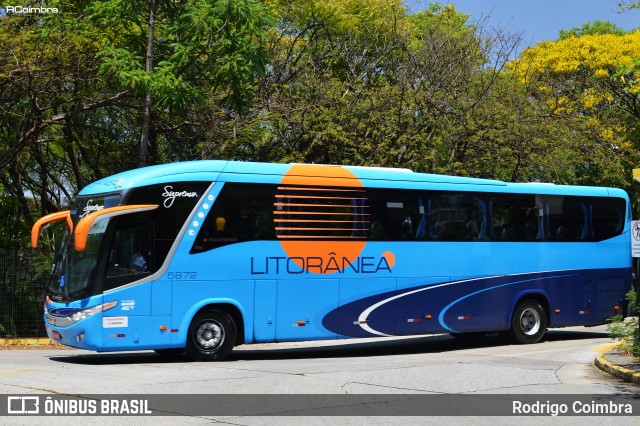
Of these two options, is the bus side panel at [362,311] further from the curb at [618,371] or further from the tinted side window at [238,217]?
the curb at [618,371]

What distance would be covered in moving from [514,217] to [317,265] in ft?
18.0

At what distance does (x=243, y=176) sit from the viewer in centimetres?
1739

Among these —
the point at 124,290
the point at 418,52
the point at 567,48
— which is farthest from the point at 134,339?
the point at 567,48

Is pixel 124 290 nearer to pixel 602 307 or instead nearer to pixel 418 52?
pixel 602 307

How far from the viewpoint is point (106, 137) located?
94.3ft

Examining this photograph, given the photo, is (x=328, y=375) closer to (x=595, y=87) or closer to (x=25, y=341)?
(x=25, y=341)

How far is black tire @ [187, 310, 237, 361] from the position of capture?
1688 cm

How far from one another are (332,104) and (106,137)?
792cm

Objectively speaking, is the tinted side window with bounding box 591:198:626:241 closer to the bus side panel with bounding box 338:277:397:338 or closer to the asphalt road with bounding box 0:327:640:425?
the asphalt road with bounding box 0:327:640:425

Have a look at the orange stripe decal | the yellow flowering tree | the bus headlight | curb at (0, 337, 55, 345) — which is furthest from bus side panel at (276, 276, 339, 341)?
the yellow flowering tree

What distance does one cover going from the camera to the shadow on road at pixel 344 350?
17.6m

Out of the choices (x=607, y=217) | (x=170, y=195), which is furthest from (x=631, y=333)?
(x=170, y=195)

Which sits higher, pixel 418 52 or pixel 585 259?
pixel 418 52

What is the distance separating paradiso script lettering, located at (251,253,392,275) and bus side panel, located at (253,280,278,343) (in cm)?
27
